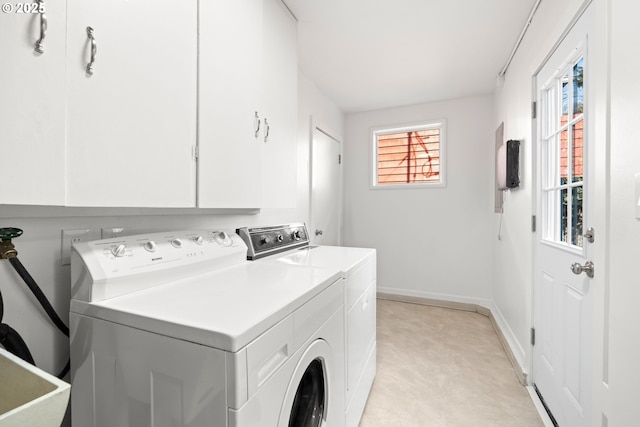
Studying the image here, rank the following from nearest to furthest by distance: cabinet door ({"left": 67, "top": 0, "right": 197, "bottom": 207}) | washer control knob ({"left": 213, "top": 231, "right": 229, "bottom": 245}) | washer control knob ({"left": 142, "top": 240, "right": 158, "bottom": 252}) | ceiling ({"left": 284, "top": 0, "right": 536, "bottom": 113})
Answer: cabinet door ({"left": 67, "top": 0, "right": 197, "bottom": 207}) → washer control knob ({"left": 142, "top": 240, "right": 158, "bottom": 252}) → washer control knob ({"left": 213, "top": 231, "right": 229, "bottom": 245}) → ceiling ({"left": 284, "top": 0, "right": 536, "bottom": 113})

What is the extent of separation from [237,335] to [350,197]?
129 inches

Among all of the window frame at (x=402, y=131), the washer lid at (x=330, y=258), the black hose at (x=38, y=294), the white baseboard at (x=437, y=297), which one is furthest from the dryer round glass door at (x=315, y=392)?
the window frame at (x=402, y=131)

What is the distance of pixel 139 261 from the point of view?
3.06 feet

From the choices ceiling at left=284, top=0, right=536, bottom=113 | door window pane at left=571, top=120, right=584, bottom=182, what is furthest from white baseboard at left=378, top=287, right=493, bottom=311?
ceiling at left=284, top=0, right=536, bottom=113

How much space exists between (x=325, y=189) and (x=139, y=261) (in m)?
2.38

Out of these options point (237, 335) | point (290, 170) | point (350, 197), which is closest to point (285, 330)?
point (237, 335)

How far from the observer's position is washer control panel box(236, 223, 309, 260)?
1528 millimetres

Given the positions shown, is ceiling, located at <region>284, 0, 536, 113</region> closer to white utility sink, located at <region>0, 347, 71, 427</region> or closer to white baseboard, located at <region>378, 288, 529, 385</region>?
white utility sink, located at <region>0, 347, 71, 427</region>

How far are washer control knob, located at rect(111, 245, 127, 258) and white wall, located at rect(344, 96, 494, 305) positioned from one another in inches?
120

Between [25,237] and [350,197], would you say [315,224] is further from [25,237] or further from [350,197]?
[25,237]

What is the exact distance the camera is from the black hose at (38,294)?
2.71 ft

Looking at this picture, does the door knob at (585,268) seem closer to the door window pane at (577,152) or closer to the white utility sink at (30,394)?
the door window pane at (577,152)

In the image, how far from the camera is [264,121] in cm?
159

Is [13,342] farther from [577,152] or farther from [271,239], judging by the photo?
[577,152]
